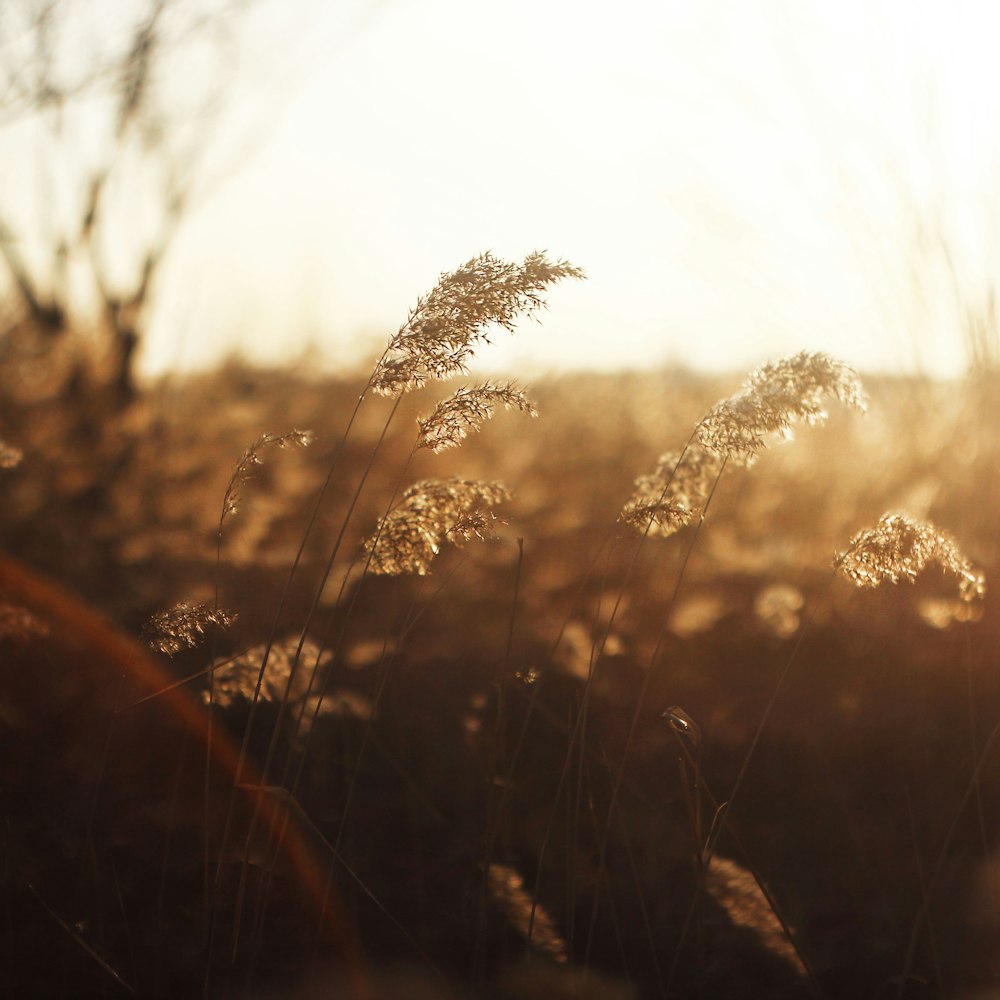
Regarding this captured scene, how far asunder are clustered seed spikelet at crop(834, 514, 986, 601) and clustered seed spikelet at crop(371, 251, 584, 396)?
26.8 inches

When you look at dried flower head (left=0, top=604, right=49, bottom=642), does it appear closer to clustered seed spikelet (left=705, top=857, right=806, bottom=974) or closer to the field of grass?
the field of grass

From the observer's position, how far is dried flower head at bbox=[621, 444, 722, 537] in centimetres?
183

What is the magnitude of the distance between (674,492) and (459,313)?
0.53 meters

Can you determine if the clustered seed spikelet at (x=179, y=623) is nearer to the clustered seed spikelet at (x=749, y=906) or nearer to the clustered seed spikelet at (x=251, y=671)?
the clustered seed spikelet at (x=251, y=671)

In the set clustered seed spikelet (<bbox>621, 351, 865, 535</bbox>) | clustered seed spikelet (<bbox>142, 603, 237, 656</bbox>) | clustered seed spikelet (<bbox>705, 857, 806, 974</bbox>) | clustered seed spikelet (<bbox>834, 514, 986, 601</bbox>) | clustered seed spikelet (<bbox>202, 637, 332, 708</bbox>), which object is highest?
clustered seed spikelet (<bbox>621, 351, 865, 535</bbox>)

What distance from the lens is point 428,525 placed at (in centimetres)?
176

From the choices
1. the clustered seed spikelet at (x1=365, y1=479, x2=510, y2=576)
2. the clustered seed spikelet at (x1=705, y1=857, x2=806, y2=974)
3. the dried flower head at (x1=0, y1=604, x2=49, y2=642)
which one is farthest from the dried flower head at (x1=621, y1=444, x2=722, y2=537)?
the dried flower head at (x1=0, y1=604, x2=49, y2=642)

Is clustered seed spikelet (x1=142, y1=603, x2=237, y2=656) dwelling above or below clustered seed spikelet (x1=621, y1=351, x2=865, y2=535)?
below

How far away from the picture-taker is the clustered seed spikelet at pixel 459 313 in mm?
1677

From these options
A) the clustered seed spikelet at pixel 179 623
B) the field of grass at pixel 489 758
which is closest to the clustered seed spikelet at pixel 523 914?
the field of grass at pixel 489 758

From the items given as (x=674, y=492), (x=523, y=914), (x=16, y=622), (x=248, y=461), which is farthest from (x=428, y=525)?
(x=16, y=622)

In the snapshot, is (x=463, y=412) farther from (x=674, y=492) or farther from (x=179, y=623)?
(x=179, y=623)

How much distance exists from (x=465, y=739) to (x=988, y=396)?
3123 mm

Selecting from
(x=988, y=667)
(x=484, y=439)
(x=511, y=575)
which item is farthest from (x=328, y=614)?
(x=484, y=439)
